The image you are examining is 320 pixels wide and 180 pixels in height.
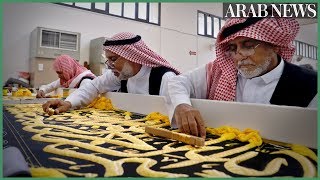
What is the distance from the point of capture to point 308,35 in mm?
3262

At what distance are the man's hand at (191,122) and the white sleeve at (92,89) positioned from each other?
43.1 inches

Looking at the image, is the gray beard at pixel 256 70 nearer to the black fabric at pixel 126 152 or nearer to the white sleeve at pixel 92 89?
the black fabric at pixel 126 152

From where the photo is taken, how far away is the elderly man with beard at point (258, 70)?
1241mm

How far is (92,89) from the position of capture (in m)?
2.17

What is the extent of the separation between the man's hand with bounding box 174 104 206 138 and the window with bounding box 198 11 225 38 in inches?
269

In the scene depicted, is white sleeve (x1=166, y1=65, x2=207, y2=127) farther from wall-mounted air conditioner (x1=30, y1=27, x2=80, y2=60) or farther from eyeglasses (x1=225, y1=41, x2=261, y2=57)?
wall-mounted air conditioner (x1=30, y1=27, x2=80, y2=60)

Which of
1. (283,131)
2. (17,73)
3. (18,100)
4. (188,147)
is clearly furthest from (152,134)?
(17,73)

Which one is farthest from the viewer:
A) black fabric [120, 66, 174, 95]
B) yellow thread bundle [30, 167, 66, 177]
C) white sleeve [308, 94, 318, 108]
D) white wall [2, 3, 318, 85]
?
white wall [2, 3, 318, 85]

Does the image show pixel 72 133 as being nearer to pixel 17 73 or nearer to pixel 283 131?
pixel 283 131

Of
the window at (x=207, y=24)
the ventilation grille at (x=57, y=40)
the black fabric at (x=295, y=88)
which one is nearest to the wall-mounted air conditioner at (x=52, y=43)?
the ventilation grille at (x=57, y=40)

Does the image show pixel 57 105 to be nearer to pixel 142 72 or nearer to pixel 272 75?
pixel 142 72

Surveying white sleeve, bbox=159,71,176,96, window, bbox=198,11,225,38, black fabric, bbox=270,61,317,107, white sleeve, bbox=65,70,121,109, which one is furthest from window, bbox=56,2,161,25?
black fabric, bbox=270,61,317,107

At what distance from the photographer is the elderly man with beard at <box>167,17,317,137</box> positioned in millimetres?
1241

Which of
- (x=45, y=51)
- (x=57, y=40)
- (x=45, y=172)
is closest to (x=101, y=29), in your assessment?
(x=57, y=40)
